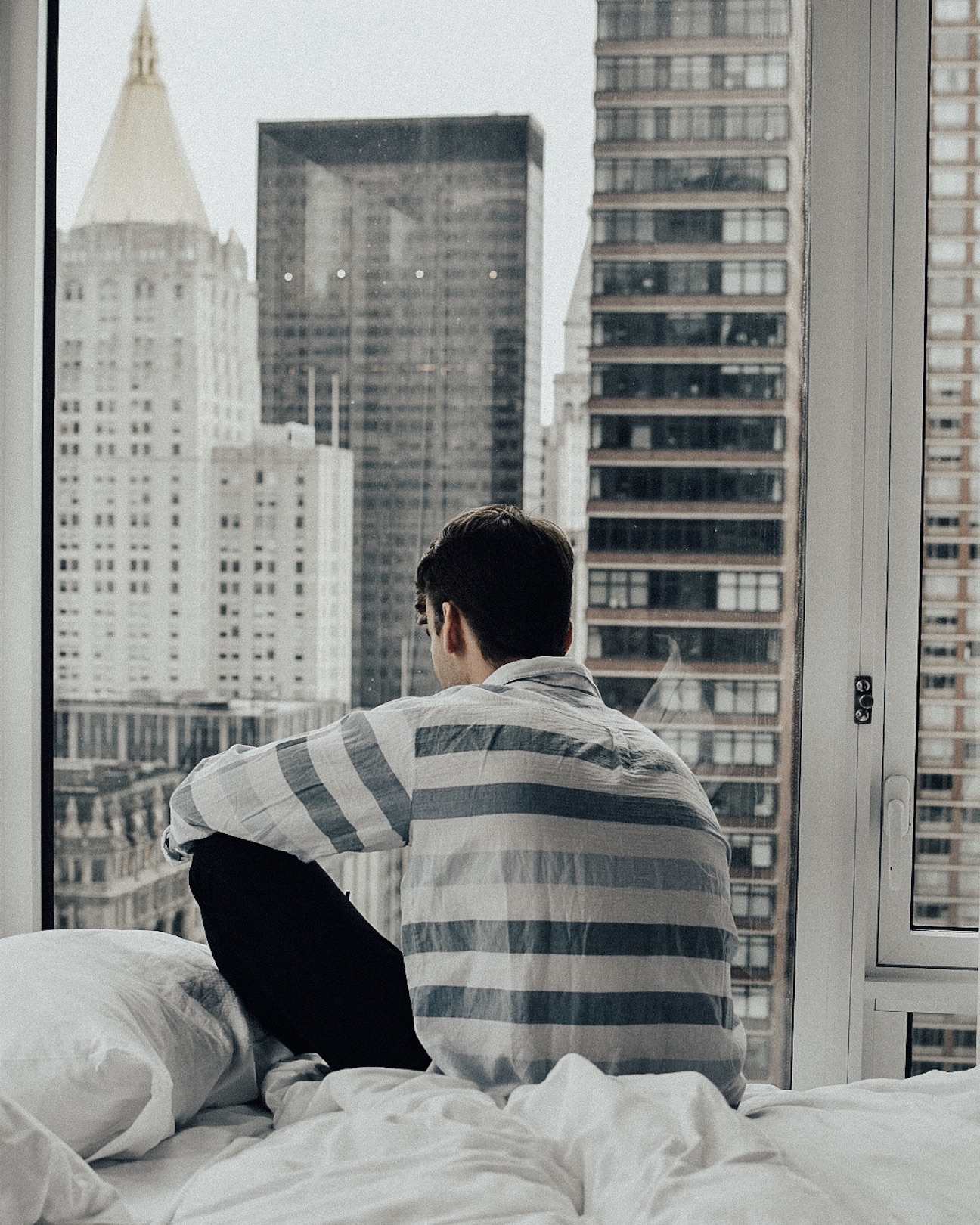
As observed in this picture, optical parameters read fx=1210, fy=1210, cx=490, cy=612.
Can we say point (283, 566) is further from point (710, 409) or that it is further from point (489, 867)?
point (489, 867)

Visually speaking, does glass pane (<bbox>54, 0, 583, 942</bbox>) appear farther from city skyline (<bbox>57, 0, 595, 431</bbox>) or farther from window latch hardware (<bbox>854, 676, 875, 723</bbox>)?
window latch hardware (<bbox>854, 676, 875, 723</bbox>)

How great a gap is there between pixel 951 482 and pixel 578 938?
1.01m

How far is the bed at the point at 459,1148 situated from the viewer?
91 centimetres

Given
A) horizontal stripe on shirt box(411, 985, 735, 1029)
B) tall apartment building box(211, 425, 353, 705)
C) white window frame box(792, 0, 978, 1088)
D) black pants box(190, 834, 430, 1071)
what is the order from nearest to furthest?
horizontal stripe on shirt box(411, 985, 735, 1029) → black pants box(190, 834, 430, 1071) → white window frame box(792, 0, 978, 1088) → tall apartment building box(211, 425, 353, 705)

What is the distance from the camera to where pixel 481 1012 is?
128cm

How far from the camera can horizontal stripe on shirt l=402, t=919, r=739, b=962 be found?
1271 millimetres

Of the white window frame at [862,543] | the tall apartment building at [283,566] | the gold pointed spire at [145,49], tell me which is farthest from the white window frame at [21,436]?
the white window frame at [862,543]

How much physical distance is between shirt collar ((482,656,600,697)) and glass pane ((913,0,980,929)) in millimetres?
729

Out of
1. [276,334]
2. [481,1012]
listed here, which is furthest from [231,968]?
[276,334]

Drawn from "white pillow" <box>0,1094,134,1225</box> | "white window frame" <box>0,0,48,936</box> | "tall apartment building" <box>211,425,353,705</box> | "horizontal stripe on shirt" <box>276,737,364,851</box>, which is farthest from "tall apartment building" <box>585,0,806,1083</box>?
"white pillow" <box>0,1094,134,1225</box>

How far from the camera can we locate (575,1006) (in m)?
1.26

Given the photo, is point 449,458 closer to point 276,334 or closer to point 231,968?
point 276,334

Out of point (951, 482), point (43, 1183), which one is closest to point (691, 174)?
point (951, 482)

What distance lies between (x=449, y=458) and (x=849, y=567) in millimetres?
650
